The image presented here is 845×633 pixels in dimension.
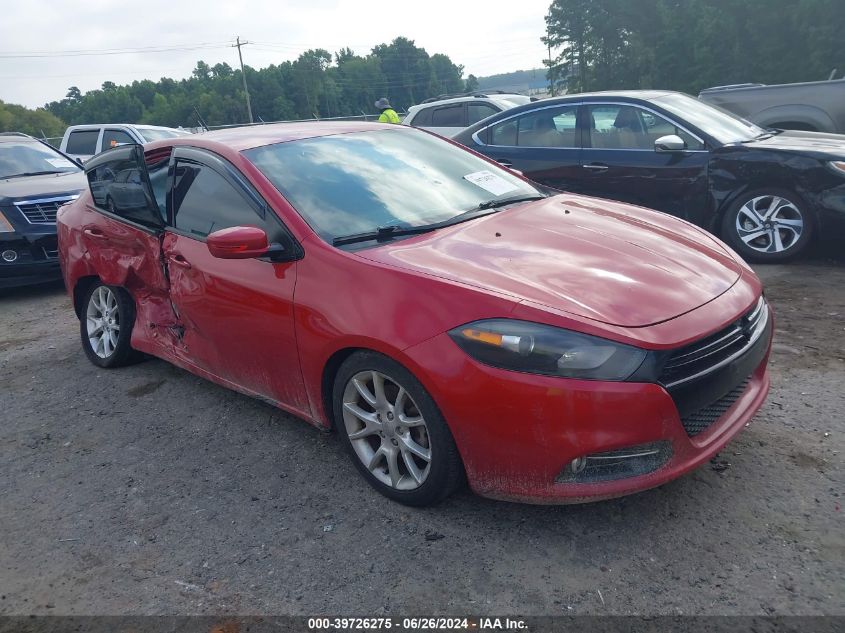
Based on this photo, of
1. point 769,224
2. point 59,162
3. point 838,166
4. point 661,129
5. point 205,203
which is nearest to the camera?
point 205,203

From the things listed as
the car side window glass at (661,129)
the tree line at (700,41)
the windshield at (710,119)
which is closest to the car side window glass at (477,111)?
the windshield at (710,119)

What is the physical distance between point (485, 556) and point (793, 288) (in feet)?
13.2

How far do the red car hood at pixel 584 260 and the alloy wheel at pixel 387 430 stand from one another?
1.71 feet

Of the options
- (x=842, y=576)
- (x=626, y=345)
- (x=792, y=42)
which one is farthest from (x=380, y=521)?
(x=792, y=42)

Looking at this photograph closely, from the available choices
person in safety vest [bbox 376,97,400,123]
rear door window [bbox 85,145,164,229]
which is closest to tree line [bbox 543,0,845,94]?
person in safety vest [bbox 376,97,400,123]

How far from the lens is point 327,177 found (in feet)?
11.7

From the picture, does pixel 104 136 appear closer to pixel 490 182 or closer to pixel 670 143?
pixel 670 143

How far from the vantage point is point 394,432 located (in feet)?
9.75

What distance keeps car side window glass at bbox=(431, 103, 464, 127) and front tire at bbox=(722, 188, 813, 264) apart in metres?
7.37

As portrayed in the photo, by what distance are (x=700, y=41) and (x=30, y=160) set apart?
126ft

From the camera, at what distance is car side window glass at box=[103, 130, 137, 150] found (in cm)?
1332

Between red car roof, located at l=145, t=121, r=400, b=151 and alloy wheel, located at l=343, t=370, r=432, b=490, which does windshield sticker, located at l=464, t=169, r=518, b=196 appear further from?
alloy wheel, located at l=343, t=370, r=432, b=490

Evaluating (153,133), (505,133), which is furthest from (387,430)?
(153,133)

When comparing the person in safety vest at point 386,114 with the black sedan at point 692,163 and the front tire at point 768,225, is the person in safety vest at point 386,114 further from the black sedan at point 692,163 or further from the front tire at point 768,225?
the front tire at point 768,225
